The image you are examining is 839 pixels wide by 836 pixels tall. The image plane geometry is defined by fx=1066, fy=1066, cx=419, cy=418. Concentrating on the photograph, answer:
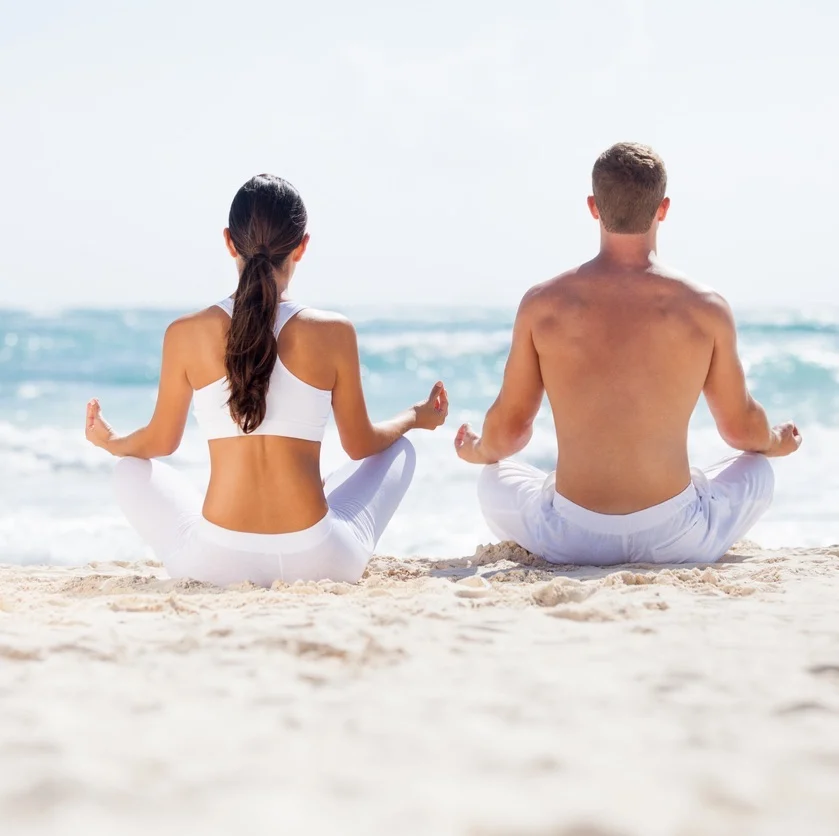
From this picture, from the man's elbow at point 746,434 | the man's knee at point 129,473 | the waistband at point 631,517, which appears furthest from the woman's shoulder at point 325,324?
the man's elbow at point 746,434

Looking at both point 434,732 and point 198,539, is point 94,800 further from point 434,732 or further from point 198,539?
point 198,539

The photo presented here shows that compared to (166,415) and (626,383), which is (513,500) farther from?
(166,415)

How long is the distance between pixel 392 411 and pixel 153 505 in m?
11.9

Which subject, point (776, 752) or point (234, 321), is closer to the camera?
point (776, 752)

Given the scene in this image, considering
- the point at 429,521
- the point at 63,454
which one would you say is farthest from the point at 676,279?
the point at 63,454

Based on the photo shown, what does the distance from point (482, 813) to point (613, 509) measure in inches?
90.3

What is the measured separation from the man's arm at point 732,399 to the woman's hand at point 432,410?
1.00 meters

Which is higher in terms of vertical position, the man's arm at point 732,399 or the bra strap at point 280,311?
the bra strap at point 280,311

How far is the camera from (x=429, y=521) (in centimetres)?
715

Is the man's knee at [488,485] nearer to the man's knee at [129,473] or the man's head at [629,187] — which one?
the man's head at [629,187]

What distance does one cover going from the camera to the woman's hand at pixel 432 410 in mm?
4094

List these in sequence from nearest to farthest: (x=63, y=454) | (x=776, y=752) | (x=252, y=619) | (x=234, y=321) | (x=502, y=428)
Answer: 1. (x=776, y=752)
2. (x=252, y=619)
3. (x=234, y=321)
4. (x=502, y=428)
5. (x=63, y=454)

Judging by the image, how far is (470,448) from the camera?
4.23m

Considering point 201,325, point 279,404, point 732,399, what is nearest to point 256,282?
point 201,325
